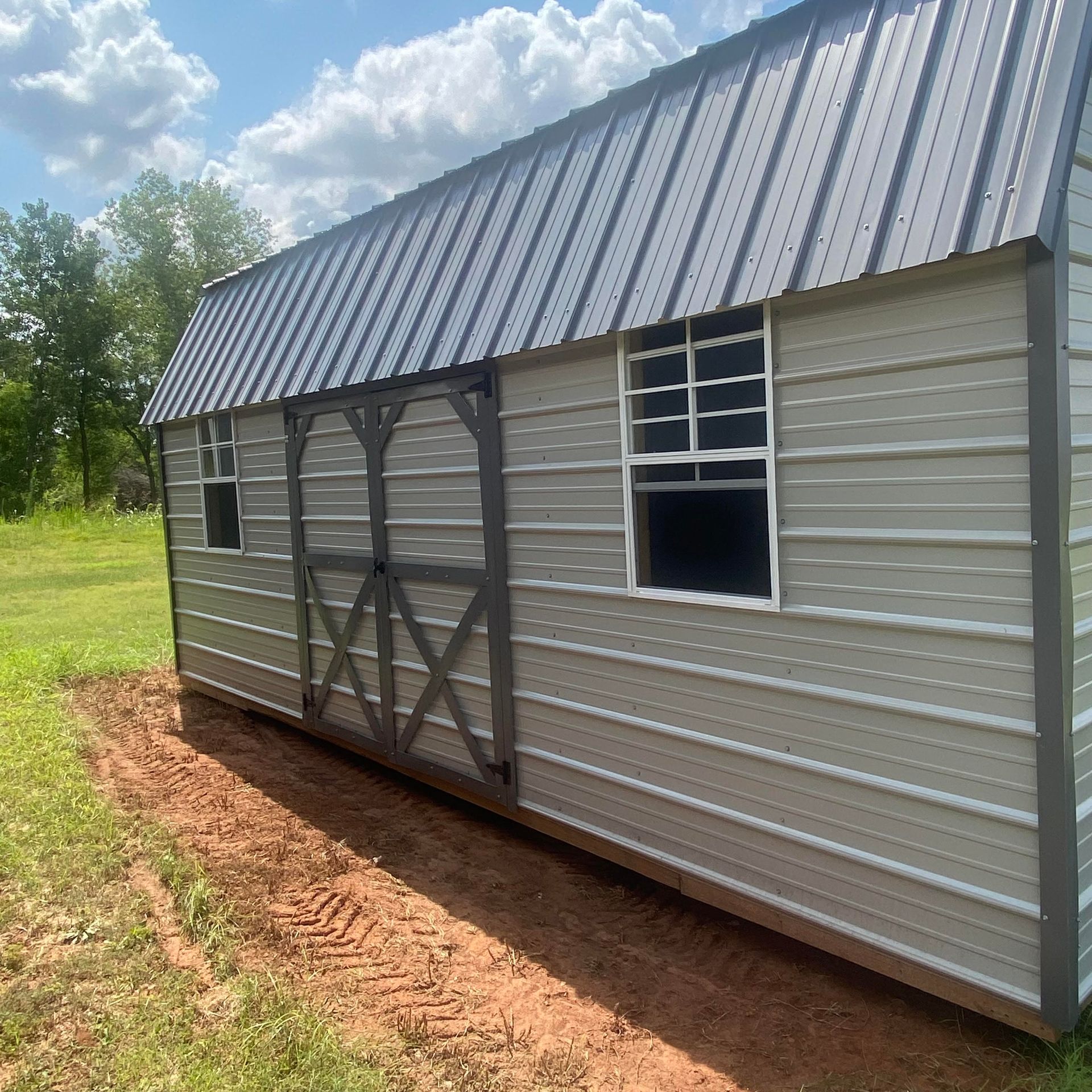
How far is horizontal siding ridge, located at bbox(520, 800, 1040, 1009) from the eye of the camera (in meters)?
2.92

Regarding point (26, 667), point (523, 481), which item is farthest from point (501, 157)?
point (26, 667)

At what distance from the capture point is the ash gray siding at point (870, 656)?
2828mm

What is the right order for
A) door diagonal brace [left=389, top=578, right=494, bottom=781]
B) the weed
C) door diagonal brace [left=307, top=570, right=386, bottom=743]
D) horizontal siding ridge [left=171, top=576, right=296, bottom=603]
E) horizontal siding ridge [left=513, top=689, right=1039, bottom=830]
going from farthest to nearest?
horizontal siding ridge [left=171, top=576, right=296, bottom=603], door diagonal brace [left=307, top=570, right=386, bottom=743], door diagonal brace [left=389, top=578, right=494, bottom=781], the weed, horizontal siding ridge [left=513, top=689, right=1039, bottom=830]

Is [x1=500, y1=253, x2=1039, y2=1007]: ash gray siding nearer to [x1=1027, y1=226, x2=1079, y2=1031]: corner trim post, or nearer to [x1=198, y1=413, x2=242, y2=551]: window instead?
[x1=1027, y1=226, x2=1079, y2=1031]: corner trim post

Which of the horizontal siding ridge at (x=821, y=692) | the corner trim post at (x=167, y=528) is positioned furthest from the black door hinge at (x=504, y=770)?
the corner trim post at (x=167, y=528)

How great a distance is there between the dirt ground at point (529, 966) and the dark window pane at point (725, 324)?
271 centimetres

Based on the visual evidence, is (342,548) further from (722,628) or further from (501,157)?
(722,628)

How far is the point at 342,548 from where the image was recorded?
6.42 m

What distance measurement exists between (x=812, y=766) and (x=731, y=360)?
2313mm

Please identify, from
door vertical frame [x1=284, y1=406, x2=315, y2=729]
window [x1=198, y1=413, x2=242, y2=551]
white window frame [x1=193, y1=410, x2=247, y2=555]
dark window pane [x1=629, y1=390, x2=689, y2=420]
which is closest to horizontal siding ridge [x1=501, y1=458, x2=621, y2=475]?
dark window pane [x1=629, y1=390, x2=689, y2=420]

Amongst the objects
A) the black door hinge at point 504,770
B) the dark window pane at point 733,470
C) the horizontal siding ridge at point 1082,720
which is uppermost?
the dark window pane at point 733,470

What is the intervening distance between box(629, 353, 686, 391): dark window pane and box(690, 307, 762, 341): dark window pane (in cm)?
34

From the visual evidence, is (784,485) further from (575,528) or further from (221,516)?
(221,516)

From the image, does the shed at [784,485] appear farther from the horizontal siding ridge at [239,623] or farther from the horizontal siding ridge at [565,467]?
the horizontal siding ridge at [239,623]
